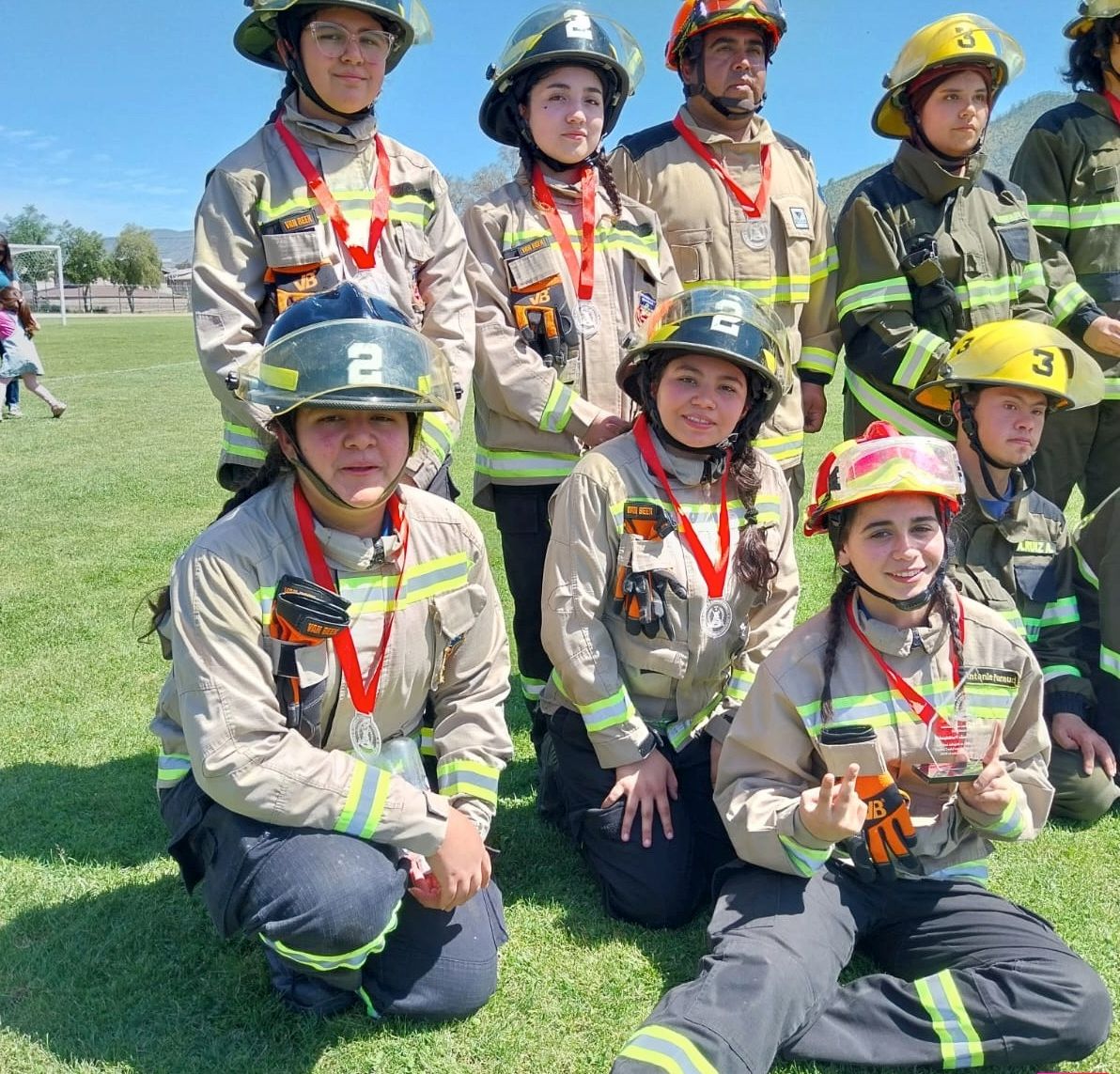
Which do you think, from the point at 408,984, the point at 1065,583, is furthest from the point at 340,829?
the point at 1065,583

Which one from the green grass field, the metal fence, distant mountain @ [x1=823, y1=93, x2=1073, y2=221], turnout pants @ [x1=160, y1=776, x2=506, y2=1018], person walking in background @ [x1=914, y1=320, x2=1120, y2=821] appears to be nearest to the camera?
turnout pants @ [x1=160, y1=776, x2=506, y2=1018]

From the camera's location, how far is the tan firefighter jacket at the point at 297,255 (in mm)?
3715

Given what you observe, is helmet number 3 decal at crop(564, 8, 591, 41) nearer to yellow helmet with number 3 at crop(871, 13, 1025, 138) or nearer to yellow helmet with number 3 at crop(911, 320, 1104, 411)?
yellow helmet with number 3 at crop(871, 13, 1025, 138)

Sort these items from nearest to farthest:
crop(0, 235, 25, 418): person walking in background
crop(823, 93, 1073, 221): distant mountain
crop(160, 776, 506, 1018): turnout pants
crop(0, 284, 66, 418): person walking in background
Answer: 1. crop(160, 776, 506, 1018): turnout pants
2. crop(0, 284, 66, 418): person walking in background
3. crop(0, 235, 25, 418): person walking in background
4. crop(823, 93, 1073, 221): distant mountain

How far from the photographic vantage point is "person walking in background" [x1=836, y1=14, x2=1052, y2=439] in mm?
4594

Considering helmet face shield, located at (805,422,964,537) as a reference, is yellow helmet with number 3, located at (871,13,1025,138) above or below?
above

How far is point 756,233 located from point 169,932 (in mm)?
3610

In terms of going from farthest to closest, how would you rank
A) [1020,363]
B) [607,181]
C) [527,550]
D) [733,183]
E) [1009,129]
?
[1009,129] < [733,183] < [527,550] < [607,181] < [1020,363]

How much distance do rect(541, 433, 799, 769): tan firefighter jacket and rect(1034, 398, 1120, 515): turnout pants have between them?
90.1 inches

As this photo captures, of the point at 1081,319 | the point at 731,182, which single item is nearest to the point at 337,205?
the point at 731,182

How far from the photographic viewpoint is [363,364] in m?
2.74

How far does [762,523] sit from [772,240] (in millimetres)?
1618

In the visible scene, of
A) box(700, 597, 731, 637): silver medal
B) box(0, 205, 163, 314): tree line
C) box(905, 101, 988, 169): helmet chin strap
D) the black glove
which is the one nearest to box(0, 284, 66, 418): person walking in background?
box(905, 101, 988, 169): helmet chin strap

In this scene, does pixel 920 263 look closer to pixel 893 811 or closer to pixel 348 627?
pixel 893 811
